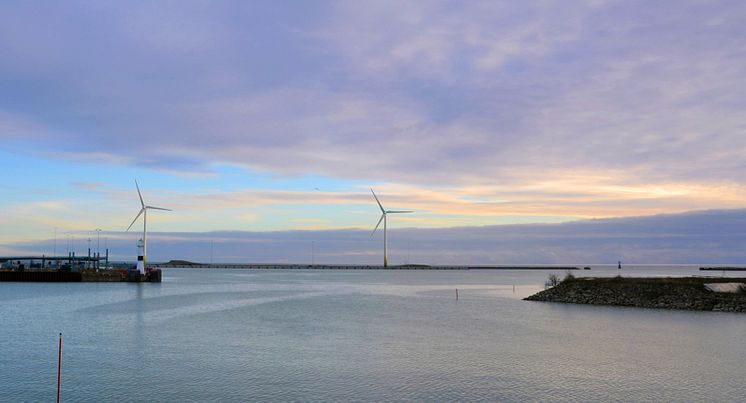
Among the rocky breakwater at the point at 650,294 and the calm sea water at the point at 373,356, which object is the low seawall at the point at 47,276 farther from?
the rocky breakwater at the point at 650,294

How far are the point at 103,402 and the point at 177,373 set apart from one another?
7.28m

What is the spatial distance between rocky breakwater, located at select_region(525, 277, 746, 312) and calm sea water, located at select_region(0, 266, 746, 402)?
8.01 meters

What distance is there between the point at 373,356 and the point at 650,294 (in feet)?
202

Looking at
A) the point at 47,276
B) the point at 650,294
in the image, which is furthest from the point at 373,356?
the point at 47,276

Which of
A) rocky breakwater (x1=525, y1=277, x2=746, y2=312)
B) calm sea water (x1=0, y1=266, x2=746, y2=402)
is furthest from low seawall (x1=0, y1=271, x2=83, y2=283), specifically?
rocky breakwater (x1=525, y1=277, x2=746, y2=312)

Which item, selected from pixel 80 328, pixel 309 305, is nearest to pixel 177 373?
pixel 80 328

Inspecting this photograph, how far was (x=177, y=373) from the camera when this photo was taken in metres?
35.3

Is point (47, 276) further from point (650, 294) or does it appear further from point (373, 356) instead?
point (650, 294)

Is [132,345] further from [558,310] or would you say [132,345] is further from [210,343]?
[558,310]

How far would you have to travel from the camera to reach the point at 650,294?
8688 cm

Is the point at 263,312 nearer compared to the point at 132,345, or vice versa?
the point at 132,345

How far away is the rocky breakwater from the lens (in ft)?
260

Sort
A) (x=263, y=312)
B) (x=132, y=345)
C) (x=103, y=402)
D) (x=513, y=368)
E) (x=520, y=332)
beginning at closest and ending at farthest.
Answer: (x=103, y=402) < (x=513, y=368) < (x=132, y=345) < (x=520, y=332) < (x=263, y=312)

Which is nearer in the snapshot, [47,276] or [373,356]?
[373,356]
